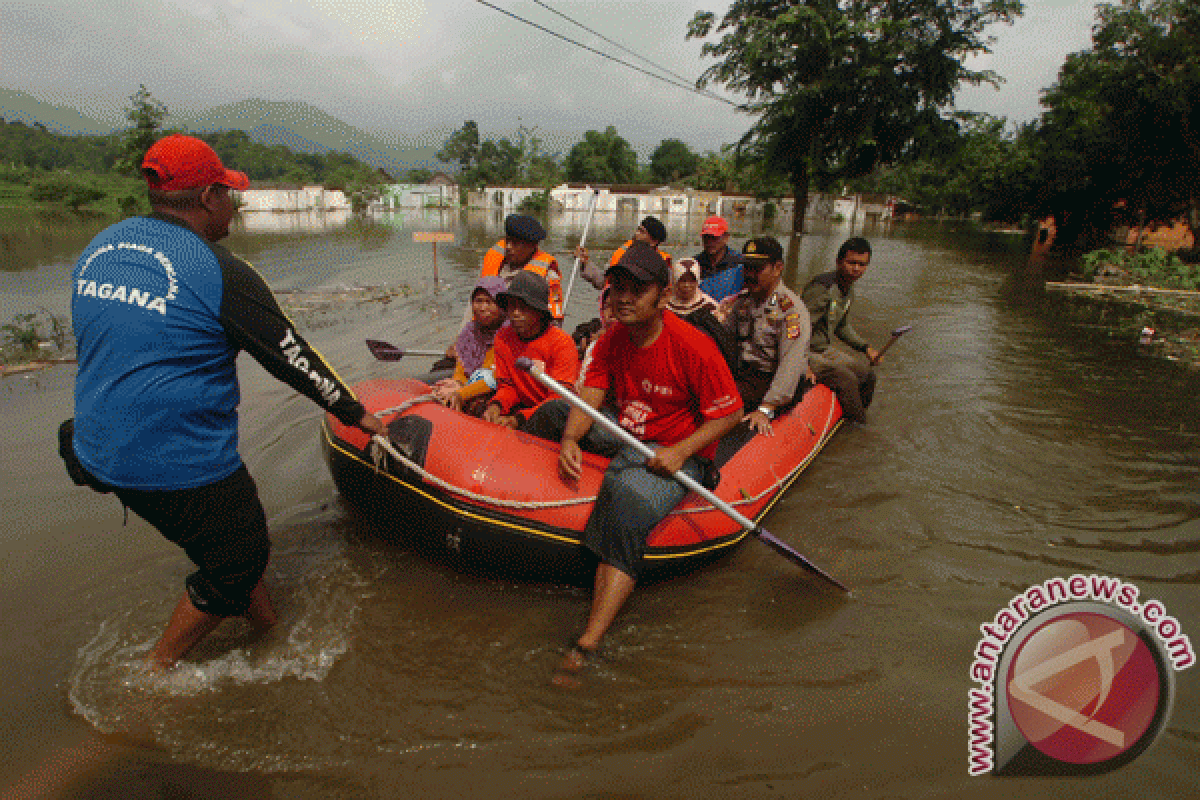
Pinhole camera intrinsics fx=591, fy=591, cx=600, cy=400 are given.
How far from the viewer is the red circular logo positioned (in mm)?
2066

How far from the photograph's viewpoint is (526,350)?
371 cm

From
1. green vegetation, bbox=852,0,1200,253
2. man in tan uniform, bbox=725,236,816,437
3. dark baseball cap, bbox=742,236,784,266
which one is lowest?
man in tan uniform, bbox=725,236,816,437

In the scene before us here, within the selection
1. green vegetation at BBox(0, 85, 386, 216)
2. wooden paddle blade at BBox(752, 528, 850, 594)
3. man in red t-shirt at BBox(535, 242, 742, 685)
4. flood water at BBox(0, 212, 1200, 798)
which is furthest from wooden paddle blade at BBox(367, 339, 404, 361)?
green vegetation at BBox(0, 85, 386, 216)

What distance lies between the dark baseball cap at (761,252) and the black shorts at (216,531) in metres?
3.37

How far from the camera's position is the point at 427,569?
11.3 feet

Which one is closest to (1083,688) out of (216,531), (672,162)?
(216,531)

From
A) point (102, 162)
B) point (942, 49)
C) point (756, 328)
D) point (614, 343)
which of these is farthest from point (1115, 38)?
point (102, 162)

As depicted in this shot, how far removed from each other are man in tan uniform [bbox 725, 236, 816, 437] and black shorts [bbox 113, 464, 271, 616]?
2.96 metres

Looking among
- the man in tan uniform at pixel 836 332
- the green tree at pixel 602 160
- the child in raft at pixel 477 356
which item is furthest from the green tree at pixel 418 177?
the child in raft at pixel 477 356

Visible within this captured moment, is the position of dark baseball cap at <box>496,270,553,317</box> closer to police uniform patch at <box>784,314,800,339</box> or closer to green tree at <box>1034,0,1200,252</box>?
police uniform patch at <box>784,314,800,339</box>

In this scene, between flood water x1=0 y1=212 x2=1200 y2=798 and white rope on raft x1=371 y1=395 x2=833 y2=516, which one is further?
white rope on raft x1=371 y1=395 x2=833 y2=516

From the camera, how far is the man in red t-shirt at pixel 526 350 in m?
3.48

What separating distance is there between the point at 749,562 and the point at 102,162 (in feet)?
362

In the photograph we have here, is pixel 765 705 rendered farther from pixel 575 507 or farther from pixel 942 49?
pixel 942 49
